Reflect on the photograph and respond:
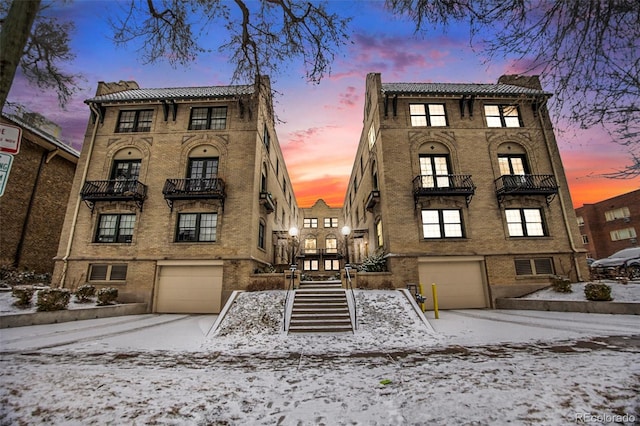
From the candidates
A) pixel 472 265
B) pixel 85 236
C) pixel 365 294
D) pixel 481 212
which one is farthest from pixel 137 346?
pixel 481 212

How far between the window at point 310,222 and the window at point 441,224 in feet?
72.1

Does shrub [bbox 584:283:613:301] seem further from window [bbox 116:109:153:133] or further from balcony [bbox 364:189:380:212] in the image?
window [bbox 116:109:153:133]

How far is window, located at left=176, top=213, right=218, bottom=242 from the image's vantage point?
14.7 meters

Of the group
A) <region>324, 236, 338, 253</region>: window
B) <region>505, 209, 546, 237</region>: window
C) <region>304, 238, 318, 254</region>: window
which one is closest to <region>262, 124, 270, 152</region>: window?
<region>505, 209, 546, 237</region>: window

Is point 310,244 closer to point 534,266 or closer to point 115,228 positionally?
point 115,228

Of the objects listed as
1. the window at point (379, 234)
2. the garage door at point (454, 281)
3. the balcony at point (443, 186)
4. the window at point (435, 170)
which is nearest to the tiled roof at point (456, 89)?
the window at point (435, 170)

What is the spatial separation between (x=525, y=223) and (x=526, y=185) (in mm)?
2214

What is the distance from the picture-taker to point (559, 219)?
1502 centimetres

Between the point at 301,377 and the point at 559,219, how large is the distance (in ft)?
59.0

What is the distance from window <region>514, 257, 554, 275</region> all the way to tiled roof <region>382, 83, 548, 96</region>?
32.1ft

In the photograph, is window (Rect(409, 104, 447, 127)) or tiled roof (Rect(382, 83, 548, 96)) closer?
tiled roof (Rect(382, 83, 548, 96))

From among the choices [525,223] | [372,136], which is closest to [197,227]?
[372,136]

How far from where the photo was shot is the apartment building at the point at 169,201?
14117 mm

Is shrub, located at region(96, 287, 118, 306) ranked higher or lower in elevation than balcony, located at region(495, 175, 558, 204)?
lower
